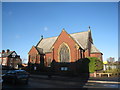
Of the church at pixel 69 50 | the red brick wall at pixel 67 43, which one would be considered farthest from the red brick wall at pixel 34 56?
the red brick wall at pixel 67 43

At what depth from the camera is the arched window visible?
1350 inches

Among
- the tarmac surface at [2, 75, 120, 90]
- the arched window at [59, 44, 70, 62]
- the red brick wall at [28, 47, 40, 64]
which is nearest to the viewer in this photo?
the tarmac surface at [2, 75, 120, 90]

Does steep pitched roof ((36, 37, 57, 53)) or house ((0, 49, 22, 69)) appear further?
house ((0, 49, 22, 69))

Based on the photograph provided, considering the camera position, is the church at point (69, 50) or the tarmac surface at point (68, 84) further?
the church at point (69, 50)

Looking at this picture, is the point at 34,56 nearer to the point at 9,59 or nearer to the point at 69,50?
the point at 69,50

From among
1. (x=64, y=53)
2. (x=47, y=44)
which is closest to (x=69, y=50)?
(x=64, y=53)

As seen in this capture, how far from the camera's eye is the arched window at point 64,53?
3428 centimetres

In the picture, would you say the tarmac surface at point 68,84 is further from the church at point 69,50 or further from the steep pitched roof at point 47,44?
the steep pitched roof at point 47,44

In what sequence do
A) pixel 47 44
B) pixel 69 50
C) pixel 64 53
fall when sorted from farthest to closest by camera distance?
pixel 47 44
pixel 64 53
pixel 69 50

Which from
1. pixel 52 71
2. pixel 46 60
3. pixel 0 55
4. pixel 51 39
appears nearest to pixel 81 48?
pixel 52 71

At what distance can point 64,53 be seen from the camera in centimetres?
A: 3503

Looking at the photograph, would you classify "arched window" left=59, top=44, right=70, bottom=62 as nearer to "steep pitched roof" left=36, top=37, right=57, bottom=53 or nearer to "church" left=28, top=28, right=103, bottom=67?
"church" left=28, top=28, right=103, bottom=67

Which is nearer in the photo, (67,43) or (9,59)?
(67,43)

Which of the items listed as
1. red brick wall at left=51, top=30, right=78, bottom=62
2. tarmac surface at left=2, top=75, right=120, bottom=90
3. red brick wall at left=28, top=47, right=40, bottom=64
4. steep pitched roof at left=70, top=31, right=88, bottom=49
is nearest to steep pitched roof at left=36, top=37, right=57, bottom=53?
red brick wall at left=28, top=47, right=40, bottom=64
